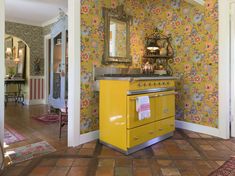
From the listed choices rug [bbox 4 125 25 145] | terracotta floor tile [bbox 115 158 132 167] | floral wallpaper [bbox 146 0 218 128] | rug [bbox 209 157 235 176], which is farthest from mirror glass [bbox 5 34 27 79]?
rug [bbox 209 157 235 176]

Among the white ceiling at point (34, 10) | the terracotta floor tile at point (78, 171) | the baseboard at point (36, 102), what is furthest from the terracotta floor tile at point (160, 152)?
the baseboard at point (36, 102)

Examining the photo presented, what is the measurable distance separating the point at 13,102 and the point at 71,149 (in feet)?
17.0

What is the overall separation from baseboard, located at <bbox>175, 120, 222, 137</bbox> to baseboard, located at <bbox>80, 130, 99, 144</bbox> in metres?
1.61

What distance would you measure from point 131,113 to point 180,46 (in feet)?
6.08

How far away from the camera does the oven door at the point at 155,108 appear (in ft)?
7.75

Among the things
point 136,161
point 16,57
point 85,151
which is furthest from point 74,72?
point 16,57

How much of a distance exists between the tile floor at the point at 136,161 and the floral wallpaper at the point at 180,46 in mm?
493

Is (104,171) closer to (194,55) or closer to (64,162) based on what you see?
(64,162)

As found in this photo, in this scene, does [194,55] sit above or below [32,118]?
above

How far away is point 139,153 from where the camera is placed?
7.99ft

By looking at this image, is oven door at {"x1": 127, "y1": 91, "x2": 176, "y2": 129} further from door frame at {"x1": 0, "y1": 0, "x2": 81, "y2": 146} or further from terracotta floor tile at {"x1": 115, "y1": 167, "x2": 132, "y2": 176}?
door frame at {"x1": 0, "y1": 0, "x2": 81, "y2": 146}

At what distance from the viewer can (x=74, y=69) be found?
8.51ft

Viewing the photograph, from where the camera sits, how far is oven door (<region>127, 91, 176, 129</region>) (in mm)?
2361

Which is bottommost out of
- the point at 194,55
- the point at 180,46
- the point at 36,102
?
the point at 36,102
